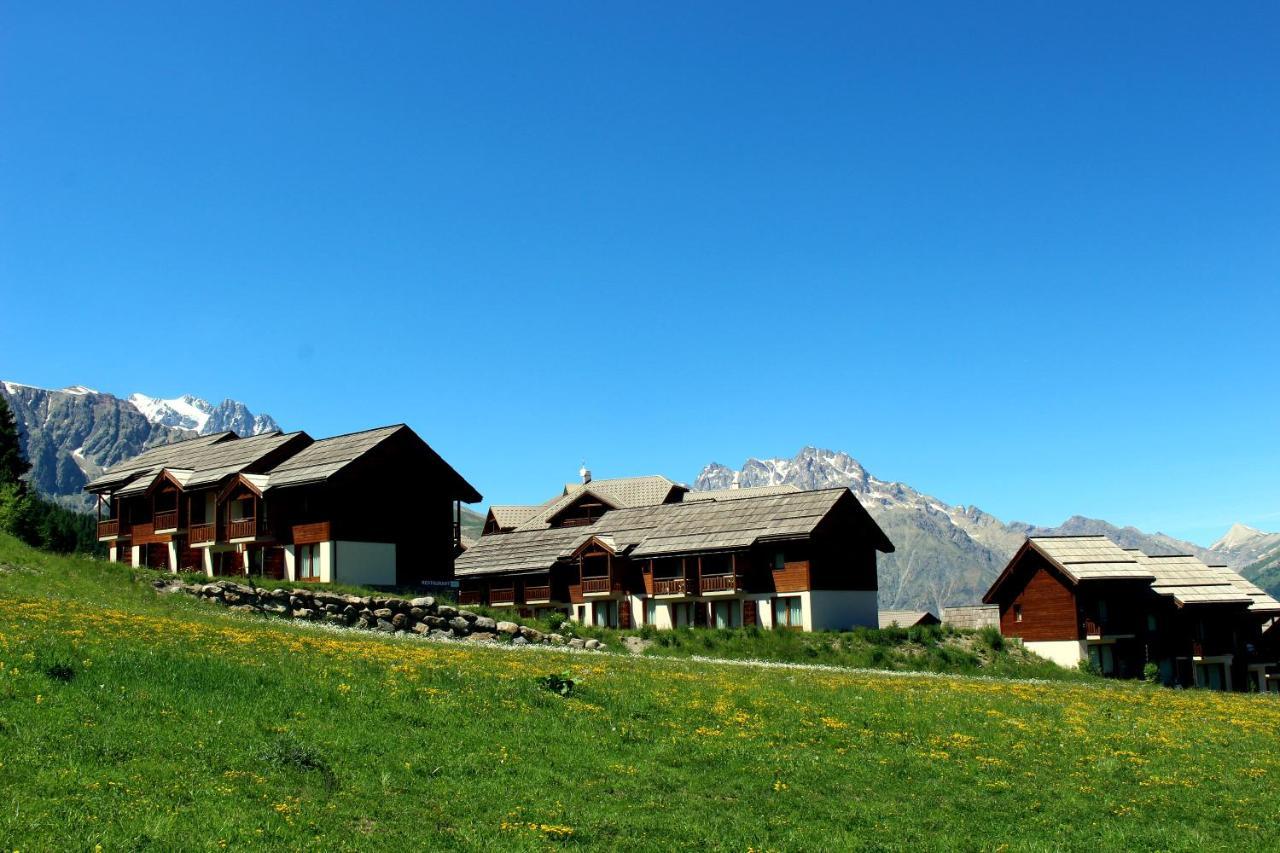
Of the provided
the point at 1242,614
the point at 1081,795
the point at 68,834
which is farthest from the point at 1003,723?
the point at 1242,614

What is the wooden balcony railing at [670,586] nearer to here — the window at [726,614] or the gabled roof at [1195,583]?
the window at [726,614]

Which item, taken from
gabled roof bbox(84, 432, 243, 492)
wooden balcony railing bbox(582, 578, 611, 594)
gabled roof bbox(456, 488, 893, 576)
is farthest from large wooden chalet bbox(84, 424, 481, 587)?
wooden balcony railing bbox(582, 578, 611, 594)

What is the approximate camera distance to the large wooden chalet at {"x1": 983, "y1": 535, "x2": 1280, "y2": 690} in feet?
242

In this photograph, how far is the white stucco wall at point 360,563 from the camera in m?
69.8

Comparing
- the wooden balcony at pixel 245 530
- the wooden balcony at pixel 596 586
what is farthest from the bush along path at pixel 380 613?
the wooden balcony at pixel 596 586

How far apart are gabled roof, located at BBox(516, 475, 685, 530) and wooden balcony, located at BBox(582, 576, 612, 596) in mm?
29417

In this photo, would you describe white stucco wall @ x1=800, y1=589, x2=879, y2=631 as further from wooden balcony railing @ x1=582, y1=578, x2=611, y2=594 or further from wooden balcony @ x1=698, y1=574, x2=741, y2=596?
wooden balcony railing @ x1=582, y1=578, x2=611, y2=594

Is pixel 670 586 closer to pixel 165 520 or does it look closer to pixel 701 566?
pixel 701 566

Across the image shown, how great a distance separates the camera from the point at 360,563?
234ft

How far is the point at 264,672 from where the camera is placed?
26.5m

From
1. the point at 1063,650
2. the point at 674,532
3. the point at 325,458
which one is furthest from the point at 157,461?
the point at 1063,650

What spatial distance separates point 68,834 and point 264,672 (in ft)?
34.0

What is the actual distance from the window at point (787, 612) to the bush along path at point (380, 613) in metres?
24.6

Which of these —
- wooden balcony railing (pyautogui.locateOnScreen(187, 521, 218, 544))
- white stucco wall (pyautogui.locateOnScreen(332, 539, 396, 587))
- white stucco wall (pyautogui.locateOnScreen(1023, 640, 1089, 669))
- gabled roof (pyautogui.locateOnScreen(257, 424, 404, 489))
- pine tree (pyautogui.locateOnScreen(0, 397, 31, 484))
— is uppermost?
pine tree (pyautogui.locateOnScreen(0, 397, 31, 484))
